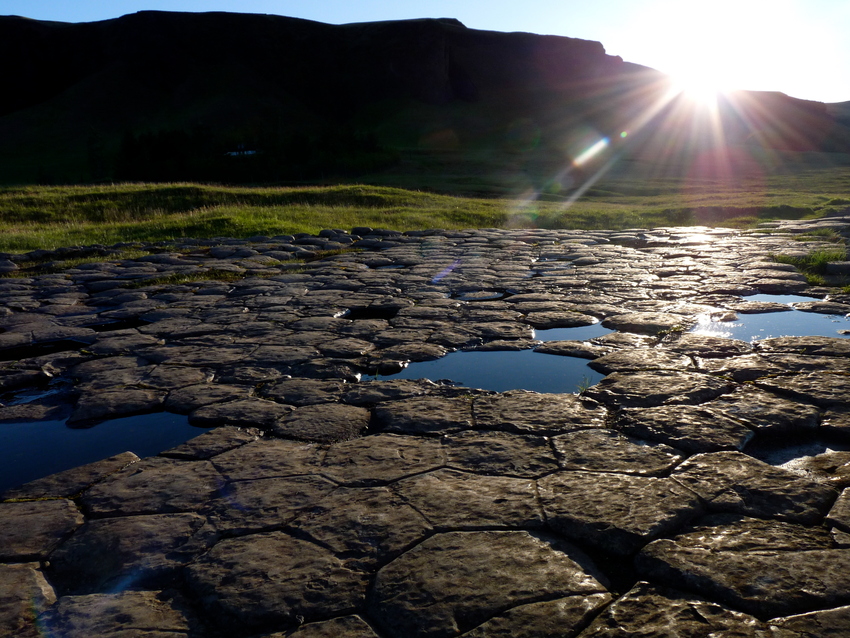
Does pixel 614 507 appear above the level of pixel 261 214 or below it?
below

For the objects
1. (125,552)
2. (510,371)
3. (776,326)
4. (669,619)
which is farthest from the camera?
(776,326)

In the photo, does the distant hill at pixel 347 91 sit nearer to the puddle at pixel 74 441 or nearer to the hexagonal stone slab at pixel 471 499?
the puddle at pixel 74 441

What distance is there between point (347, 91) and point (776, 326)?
100052mm

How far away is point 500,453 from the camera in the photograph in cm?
257

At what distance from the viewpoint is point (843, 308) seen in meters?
5.00

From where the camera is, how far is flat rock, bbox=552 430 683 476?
2398 millimetres

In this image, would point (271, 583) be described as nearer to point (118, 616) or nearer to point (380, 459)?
point (118, 616)

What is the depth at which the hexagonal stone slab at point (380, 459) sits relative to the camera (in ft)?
7.89

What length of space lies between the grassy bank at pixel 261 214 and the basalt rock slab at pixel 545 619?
34.7 ft

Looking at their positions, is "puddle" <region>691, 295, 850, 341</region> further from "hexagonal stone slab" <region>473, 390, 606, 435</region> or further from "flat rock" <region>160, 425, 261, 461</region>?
"flat rock" <region>160, 425, 261, 461</region>

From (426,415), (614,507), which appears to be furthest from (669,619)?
(426,415)

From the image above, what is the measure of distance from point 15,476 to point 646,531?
2453mm

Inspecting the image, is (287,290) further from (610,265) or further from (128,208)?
(128,208)

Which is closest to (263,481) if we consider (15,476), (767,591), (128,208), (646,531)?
(15,476)
